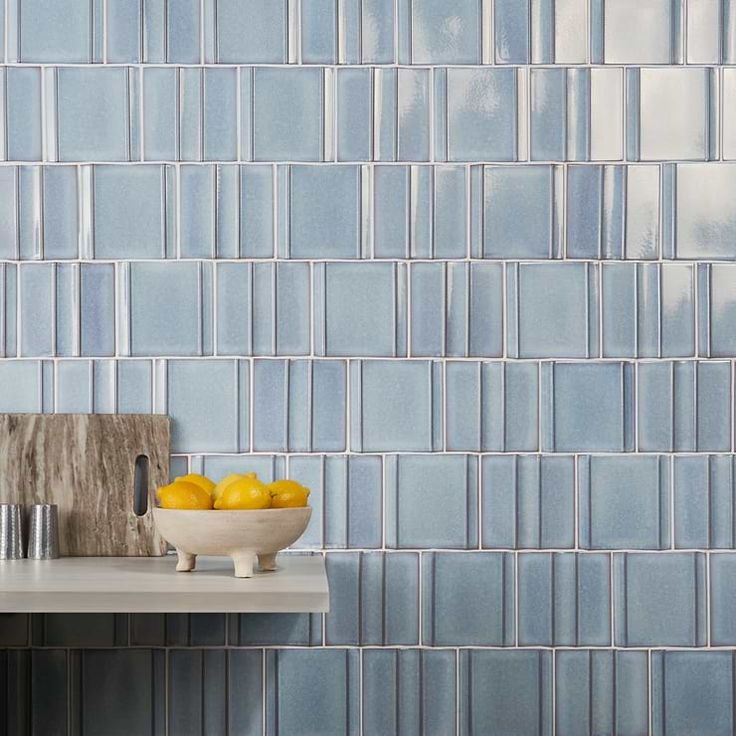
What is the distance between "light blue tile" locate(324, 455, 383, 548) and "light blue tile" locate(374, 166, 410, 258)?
368mm

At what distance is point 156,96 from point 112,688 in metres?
1.00

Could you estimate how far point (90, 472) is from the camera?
179 centimetres

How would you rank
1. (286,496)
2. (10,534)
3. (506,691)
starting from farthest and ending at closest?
(506,691) → (10,534) → (286,496)

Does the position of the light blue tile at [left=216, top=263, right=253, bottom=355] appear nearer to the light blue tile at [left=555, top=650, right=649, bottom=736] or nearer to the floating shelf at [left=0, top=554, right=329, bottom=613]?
the floating shelf at [left=0, top=554, right=329, bottom=613]

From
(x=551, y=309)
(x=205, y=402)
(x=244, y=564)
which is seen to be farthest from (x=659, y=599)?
(x=205, y=402)

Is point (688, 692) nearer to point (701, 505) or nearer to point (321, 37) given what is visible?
point (701, 505)

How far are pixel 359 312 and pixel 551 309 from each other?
326 mm

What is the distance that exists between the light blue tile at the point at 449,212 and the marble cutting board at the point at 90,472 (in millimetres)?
551

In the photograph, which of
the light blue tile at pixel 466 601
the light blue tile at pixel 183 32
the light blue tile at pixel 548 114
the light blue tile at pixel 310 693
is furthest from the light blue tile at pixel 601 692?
the light blue tile at pixel 183 32

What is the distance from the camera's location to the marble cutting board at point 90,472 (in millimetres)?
1774

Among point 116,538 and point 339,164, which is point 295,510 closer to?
point 116,538

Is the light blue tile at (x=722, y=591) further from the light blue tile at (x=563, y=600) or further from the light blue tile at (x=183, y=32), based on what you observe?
the light blue tile at (x=183, y=32)

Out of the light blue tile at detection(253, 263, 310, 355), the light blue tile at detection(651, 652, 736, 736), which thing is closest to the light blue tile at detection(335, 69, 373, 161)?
the light blue tile at detection(253, 263, 310, 355)

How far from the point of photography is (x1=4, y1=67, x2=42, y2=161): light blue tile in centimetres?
182
